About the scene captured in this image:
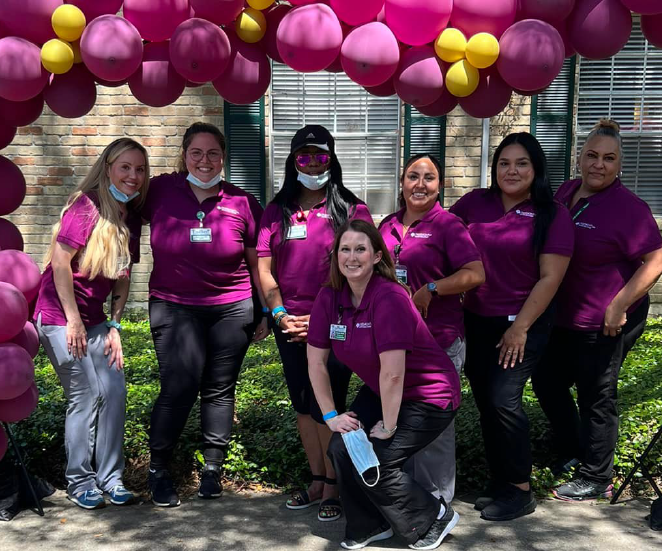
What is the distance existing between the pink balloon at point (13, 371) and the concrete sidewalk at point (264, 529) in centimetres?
80

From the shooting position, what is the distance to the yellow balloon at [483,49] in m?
3.71

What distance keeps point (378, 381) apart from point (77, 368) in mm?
1672

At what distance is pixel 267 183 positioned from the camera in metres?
8.51

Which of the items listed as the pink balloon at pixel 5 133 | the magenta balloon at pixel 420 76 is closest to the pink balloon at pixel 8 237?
the pink balloon at pixel 5 133

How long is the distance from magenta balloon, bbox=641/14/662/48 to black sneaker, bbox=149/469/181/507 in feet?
11.6

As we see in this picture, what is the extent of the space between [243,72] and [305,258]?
1.03 m

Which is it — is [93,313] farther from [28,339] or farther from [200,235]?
[200,235]

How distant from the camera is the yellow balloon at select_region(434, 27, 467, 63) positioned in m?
3.74

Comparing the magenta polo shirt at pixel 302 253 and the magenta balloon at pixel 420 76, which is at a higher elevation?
the magenta balloon at pixel 420 76

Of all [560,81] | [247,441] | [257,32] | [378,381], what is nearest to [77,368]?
[247,441]

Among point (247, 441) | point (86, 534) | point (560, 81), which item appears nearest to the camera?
point (86, 534)

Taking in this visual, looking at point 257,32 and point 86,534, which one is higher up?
point 257,32

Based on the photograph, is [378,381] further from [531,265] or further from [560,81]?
[560,81]

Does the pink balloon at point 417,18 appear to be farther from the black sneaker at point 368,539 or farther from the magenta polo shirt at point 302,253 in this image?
the black sneaker at point 368,539
